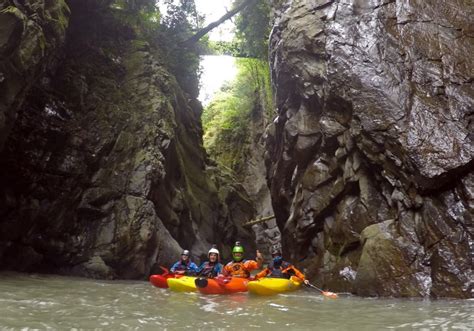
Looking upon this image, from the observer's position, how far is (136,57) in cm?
1680

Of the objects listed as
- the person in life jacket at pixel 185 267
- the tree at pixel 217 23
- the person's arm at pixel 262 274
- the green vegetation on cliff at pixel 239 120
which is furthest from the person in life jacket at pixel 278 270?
the green vegetation on cliff at pixel 239 120

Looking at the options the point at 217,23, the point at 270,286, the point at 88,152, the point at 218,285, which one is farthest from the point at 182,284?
the point at 217,23

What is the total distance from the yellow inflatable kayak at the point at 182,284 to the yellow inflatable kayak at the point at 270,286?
134cm

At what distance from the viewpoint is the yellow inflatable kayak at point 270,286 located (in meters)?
8.84

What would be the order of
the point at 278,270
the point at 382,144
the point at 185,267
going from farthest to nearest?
the point at 185,267, the point at 278,270, the point at 382,144

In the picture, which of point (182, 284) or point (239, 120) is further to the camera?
point (239, 120)

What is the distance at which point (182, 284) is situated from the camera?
9367 millimetres

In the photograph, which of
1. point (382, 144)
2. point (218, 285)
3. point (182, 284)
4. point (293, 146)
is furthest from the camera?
point (293, 146)

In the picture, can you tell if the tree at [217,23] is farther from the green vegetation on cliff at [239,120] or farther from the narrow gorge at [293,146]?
the green vegetation on cliff at [239,120]

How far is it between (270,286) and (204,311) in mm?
2817

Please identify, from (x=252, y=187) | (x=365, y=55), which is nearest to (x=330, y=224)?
(x=365, y=55)

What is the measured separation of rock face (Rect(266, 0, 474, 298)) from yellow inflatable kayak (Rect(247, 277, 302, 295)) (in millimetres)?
1358

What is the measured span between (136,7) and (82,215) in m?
9.41

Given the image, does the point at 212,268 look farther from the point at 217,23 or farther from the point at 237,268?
the point at 217,23
